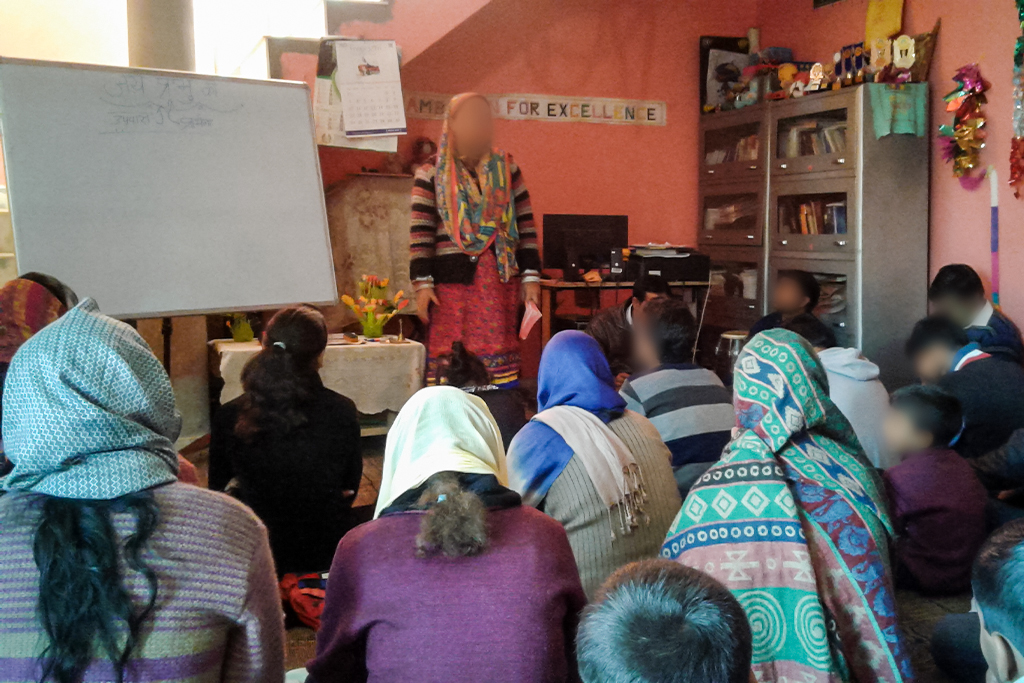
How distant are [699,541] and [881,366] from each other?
11.4 feet

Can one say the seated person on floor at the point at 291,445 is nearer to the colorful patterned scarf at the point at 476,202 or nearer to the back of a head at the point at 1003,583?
the colorful patterned scarf at the point at 476,202

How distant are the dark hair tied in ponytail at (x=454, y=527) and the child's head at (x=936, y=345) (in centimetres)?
254

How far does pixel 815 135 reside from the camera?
4.82 metres

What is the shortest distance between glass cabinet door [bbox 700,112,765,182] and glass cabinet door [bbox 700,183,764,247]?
9cm

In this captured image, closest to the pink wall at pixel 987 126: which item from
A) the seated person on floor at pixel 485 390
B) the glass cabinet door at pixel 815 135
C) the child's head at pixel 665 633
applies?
the glass cabinet door at pixel 815 135

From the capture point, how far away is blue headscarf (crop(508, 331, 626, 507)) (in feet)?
5.55

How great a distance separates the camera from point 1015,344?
3.40 metres

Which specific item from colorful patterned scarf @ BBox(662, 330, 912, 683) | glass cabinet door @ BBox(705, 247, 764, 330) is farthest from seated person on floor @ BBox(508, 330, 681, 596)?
glass cabinet door @ BBox(705, 247, 764, 330)

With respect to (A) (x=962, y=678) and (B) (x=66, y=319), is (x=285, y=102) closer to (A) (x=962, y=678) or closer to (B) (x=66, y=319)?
(B) (x=66, y=319)

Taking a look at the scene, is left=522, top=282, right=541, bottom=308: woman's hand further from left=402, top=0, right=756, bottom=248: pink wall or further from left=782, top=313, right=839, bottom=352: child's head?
left=402, top=0, right=756, bottom=248: pink wall

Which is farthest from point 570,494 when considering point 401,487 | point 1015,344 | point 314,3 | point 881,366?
point 314,3

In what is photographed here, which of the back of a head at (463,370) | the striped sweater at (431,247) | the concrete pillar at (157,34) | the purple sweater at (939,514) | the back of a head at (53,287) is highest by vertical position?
the concrete pillar at (157,34)

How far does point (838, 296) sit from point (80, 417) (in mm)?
4364

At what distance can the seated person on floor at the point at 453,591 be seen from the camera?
3.74 ft
